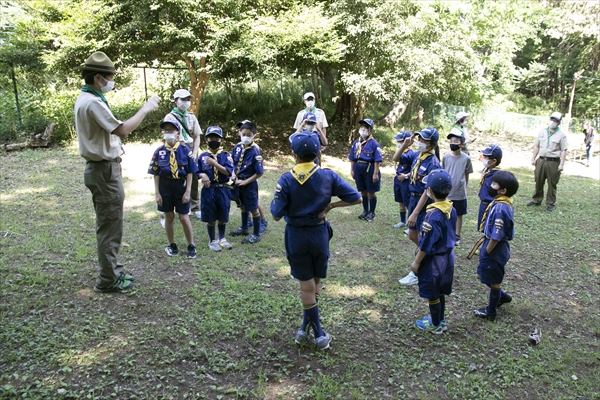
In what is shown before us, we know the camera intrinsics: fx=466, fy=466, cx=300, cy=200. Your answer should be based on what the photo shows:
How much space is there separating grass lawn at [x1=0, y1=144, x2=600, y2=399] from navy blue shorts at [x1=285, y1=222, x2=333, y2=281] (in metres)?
0.72

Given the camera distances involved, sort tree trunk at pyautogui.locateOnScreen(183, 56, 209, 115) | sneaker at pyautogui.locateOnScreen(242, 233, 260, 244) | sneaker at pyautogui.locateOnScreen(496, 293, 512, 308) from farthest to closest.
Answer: tree trunk at pyautogui.locateOnScreen(183, 56, 209, 115) < sneaker at pyautogui.locateOnScreen(242, 233, 260, 244) < sneaker at pyautogui.locateOnScreen(496, 293, 512, 308)

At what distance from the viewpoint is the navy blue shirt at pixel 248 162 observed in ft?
21.2

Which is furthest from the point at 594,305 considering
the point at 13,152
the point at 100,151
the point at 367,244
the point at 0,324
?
the point at 13,152

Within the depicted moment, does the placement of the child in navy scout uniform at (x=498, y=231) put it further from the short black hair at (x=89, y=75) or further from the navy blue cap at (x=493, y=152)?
the short black hair at (x=89, y=75)

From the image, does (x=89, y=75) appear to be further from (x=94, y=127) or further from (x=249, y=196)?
(x=249, y=196)

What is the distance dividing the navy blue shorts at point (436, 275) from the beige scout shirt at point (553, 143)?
641 cm

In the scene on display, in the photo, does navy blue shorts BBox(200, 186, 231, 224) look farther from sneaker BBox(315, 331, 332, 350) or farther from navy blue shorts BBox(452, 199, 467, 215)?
navy blue shorts BBox(452, 199, 467, 215)

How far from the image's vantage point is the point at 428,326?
4492mm

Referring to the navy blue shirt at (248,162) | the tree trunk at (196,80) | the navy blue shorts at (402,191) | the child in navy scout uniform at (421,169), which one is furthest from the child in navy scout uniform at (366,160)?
the tree trunk at (196,80)

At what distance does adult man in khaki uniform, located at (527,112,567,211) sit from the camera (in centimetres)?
923

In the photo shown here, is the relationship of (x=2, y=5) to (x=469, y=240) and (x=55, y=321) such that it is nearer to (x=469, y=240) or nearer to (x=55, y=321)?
(x=55, y=321)

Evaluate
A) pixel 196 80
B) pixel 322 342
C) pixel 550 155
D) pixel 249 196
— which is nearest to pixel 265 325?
pixel 322 342

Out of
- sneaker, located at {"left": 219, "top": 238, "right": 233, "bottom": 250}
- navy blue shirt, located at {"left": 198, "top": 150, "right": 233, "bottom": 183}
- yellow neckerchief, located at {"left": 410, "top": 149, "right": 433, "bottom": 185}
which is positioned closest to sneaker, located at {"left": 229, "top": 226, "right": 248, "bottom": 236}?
sneaker, located at {"left": 219, "top": 238, "right": 233, "bottom": 250}

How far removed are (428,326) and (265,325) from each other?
5.14ft
